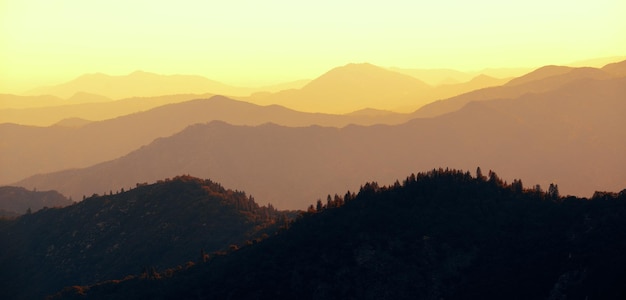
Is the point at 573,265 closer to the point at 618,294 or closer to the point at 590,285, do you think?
the point at 590,285

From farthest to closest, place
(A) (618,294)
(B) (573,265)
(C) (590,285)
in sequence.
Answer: (B) (573,265) → (C) (590,285) → (A) (618,294)

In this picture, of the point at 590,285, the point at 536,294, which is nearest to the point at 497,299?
the point at 536,294

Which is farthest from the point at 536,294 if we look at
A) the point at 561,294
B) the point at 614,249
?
the point at 614,249

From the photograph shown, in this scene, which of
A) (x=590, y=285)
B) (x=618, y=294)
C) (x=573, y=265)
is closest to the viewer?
(x=618, y=294)

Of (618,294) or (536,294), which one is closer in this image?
(618,294)

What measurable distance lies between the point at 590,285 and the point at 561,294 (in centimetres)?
731

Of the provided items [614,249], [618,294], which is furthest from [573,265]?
[618,294]

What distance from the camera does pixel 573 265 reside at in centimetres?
19850

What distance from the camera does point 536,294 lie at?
638ft

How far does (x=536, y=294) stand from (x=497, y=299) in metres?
8.61

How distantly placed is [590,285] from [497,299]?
21442 mm

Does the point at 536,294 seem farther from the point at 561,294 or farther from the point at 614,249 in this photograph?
the point at 614,249

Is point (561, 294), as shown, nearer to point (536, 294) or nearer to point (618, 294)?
point (536, 294)

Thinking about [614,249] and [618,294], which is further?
[614,249]
